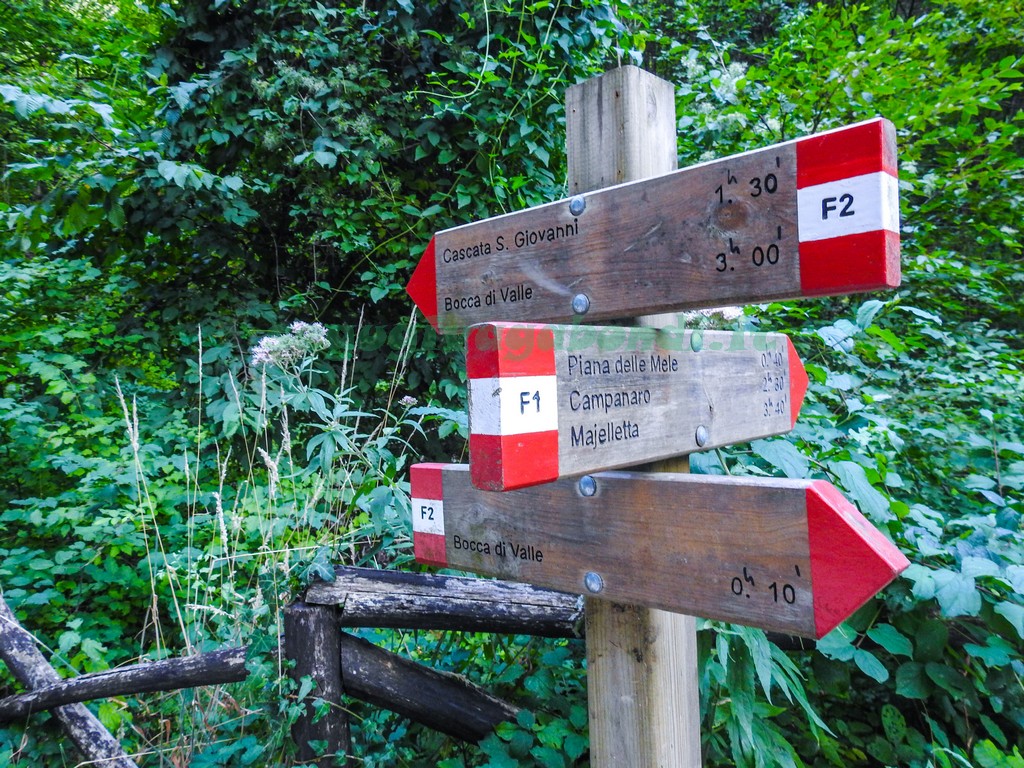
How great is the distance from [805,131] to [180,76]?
3.72m

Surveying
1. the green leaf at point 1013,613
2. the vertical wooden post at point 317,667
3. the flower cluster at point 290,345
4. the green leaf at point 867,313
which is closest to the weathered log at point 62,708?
the vertical wooden post at point 317,667

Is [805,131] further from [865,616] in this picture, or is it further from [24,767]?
[24,767]

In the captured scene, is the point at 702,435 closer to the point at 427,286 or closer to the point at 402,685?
the point at 427,286

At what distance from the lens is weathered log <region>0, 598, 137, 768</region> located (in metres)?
2.17

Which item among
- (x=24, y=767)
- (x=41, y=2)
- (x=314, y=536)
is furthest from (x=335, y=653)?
(x=41, y=2)

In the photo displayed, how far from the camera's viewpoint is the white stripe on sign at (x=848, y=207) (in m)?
0.82

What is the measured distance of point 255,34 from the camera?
11.4 feet

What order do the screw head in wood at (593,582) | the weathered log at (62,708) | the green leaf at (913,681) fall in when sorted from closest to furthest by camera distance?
the screw head in wood at (593,582), the green leaf at (913,681), the weathered log at (62,708)

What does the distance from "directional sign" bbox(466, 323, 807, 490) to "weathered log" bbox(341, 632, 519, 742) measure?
3.43ft

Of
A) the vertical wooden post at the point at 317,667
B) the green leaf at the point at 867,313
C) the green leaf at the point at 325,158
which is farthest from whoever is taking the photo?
the green leaf at the point at 325,158

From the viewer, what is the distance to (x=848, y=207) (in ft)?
2.77

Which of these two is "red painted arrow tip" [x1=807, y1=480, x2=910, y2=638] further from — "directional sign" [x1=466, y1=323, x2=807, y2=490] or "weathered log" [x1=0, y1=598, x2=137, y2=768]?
"weathered log" [x1=0, y1=598, x2=137, y2=768]

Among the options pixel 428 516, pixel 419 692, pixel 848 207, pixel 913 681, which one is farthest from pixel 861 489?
pixel 419 692

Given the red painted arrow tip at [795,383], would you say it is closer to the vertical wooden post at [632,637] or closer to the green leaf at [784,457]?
the green leaf at [784,457]
